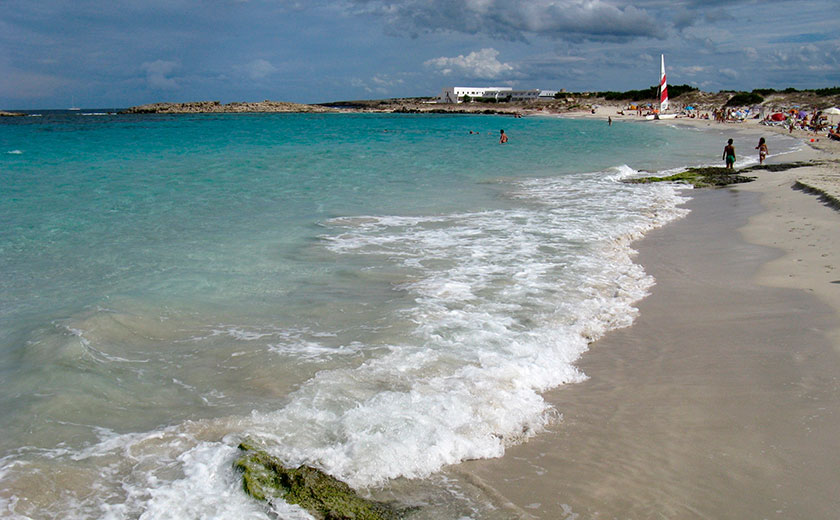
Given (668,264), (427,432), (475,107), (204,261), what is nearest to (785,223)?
(668,264)

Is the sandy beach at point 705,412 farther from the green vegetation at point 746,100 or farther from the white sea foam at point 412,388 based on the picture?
the green vegetation at point 746,100

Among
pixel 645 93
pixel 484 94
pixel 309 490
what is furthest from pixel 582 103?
pixel 309 490

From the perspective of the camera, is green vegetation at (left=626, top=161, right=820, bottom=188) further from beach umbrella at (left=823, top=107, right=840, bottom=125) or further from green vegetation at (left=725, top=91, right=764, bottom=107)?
green vegetation at (left=725, top=91, right=764, bottom=107)

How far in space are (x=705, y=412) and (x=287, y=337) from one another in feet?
14.4

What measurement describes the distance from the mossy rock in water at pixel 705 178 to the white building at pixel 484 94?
152088mm

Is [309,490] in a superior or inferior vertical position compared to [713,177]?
inferior

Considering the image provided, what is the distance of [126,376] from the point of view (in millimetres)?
5859

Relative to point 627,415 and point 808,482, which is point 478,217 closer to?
point 627,415

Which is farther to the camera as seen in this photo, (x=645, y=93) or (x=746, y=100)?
(x=645, y=93)

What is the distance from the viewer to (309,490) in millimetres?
3836

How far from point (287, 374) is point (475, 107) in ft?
500

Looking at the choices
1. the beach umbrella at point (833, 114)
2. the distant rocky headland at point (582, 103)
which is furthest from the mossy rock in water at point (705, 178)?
the distant rocky headland at point (582, 103)

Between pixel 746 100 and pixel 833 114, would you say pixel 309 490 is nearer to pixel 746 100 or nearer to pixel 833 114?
pixel 833 114

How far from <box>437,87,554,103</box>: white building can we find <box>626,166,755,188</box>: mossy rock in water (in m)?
152
